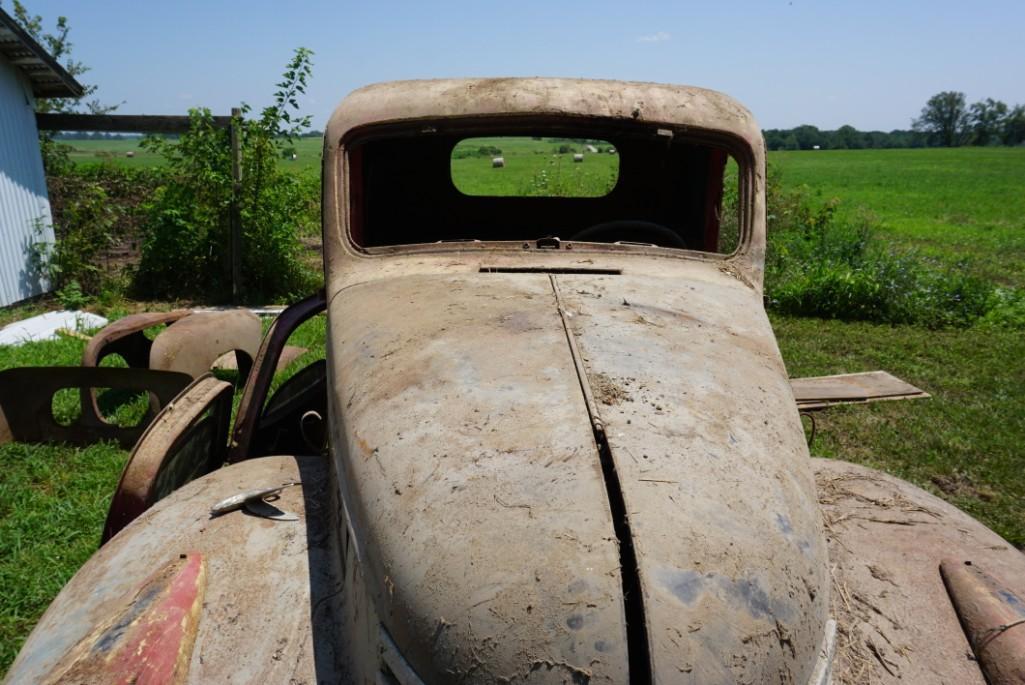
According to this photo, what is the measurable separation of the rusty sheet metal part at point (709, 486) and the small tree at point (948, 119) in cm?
10523

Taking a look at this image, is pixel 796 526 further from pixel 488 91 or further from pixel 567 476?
pixel 488 91

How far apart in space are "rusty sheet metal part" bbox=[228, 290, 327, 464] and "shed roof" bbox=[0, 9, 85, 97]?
7.23 metres

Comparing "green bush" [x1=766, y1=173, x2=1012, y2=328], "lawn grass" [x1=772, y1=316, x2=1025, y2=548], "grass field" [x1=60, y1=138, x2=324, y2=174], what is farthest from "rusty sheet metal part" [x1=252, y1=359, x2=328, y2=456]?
"green bush" [x1=766, y1=173, x2=1012, y2=328]

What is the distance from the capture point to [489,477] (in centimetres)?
171

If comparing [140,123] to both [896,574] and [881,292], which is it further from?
[896,574]

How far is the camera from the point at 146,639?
6.19 feet

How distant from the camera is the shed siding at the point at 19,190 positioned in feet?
29.3

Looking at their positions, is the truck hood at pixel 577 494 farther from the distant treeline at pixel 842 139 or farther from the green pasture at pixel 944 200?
Answer: the distant treeline at pixel 842 139

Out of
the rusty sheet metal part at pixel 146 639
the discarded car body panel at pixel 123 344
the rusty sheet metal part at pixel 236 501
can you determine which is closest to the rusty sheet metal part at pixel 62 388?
the discarded car body panel at pixel 123 344

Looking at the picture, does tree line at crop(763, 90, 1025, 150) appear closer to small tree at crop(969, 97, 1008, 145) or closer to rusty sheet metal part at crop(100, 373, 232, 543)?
small tree at crop(969, 97, 1008, 145)

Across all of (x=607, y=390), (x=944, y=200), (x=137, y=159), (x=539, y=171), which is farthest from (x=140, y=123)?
(x=944, y=200)

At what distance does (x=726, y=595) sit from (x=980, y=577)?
0.97 meters

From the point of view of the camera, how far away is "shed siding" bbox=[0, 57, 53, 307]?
8.95m

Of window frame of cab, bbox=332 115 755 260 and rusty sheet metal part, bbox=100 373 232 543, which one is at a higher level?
window frame of cab, bbox=332 115 755 260
